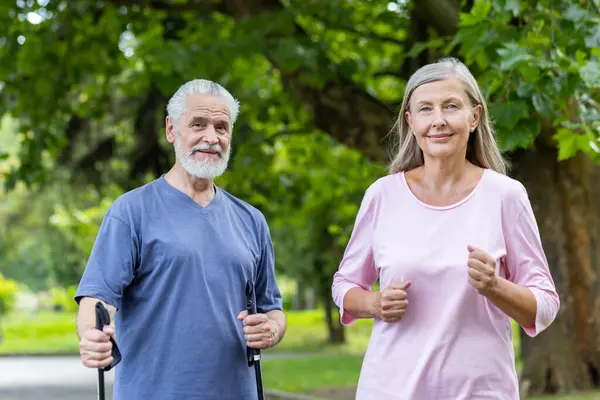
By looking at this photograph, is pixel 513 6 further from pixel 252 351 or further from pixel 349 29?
pixel 349 29

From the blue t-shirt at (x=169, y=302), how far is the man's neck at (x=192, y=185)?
0.42 feet

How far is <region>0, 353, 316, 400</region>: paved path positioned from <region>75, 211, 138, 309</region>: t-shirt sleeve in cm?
1083

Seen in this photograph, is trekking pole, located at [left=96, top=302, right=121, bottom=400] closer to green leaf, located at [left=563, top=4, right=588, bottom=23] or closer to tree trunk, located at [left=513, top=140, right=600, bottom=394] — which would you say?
green leaf, located at [left=563, top=4, right=588, bottom=23]

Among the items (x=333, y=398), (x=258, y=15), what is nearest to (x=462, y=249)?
(x=258, y=15)

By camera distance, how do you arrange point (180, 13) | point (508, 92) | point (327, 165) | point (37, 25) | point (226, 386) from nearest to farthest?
point (226, 386)
point (508, 92)
point (37, 25)
point (180, 13)
point (327, 165)

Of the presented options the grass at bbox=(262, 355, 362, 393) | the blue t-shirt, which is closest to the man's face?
the blue t-shirt

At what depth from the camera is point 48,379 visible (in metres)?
20.5

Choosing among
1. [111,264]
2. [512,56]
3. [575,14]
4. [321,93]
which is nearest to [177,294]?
[111,264]

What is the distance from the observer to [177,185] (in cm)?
424

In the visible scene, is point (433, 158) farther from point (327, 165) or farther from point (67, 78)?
point (327, 165)

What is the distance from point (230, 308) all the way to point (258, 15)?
26.3 feet

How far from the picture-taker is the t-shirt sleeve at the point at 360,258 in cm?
384

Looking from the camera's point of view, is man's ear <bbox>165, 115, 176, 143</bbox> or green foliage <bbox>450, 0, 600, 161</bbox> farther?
green foliage <bbox>450, 0, 600, 161</bbox>

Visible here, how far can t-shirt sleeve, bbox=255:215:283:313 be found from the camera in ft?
14.3
